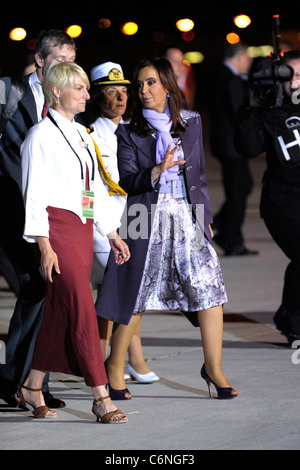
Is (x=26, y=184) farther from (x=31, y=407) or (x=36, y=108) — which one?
(x=31, y=407)

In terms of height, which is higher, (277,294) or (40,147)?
(40,147)

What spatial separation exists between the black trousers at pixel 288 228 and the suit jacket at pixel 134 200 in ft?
4.53

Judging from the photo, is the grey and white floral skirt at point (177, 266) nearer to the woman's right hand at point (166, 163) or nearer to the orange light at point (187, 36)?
the woman's right hand at point (166, 163)

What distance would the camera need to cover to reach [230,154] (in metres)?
11.8

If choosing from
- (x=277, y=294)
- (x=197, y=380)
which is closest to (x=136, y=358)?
(x=197, y=380)

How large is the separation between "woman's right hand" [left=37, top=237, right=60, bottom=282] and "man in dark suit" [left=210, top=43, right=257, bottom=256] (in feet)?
22.3

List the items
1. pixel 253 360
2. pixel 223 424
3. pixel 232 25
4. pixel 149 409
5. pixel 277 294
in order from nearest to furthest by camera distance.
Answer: pixel 223 424, pixel 149 409, pixel 253 360, pixel 277 294, pixel 232 25

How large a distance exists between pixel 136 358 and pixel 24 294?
1026 mm

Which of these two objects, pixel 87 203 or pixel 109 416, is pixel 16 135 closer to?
pixel 87 203

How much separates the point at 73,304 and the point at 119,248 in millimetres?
426

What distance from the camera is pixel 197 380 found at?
624 cm

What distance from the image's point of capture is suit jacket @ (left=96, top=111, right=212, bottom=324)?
18.9 ft

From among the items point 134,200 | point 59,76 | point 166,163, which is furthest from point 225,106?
point 59,76

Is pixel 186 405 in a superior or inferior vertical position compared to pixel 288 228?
inferior
